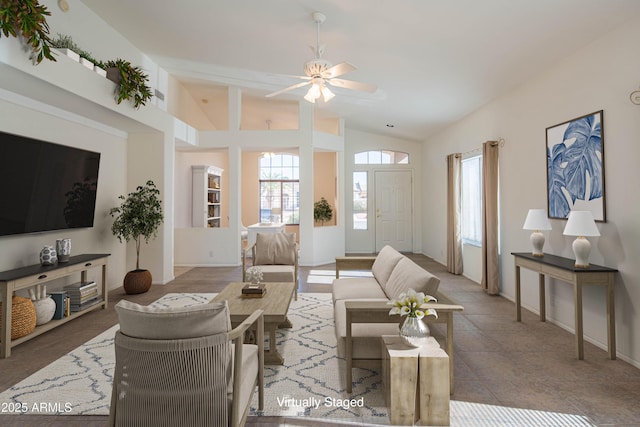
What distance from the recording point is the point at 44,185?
358 centimetres

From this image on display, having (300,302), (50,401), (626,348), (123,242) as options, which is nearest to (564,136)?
(626,348)

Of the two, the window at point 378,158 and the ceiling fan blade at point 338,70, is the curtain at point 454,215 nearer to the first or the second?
the window at point 378,158

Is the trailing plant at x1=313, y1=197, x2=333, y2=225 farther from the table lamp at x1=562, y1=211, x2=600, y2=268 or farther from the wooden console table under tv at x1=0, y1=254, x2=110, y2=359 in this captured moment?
the table lamp at x1=562, y1=211, x2=600, y2=268

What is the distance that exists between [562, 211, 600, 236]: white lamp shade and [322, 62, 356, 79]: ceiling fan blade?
8.02 ft

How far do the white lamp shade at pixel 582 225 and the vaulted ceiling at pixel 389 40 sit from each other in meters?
1.61

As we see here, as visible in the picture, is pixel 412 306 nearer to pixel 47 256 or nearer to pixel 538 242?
pixel 538 242

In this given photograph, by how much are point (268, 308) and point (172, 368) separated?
1257mm

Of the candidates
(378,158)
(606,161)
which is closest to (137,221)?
(606,161)

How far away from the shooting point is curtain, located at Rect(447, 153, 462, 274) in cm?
606

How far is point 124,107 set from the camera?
428 cm

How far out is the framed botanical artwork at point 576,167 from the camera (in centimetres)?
302

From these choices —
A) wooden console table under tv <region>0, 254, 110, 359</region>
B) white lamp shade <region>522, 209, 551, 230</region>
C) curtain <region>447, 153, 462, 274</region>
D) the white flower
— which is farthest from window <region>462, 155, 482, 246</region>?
wooden console table under tv <region>0, 254, 110, 359</region>

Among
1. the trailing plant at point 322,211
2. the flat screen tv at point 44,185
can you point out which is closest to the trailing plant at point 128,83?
the flat screen tv at point 44,185

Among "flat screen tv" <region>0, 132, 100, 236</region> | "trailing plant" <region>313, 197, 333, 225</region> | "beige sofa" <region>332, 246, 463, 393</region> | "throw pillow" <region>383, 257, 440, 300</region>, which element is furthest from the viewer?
"trailing plant" <region>313, 197, 333, 225</region>
